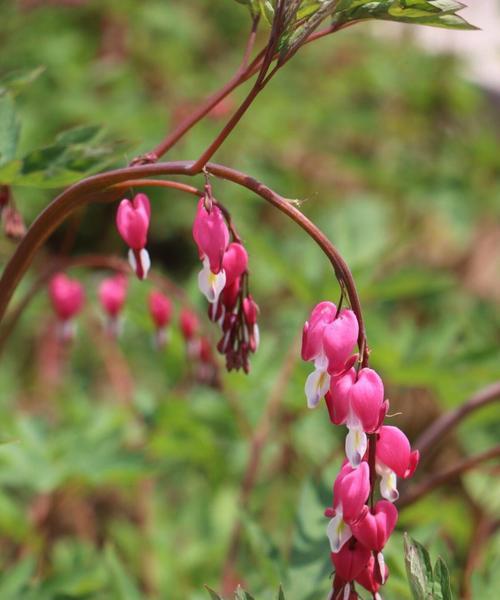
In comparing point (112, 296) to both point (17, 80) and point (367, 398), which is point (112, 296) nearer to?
point (17, 80)

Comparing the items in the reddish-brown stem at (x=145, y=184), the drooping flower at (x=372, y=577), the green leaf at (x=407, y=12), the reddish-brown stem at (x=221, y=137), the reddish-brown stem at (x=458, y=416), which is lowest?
the reddish-brown stem at (x=458, y=416)

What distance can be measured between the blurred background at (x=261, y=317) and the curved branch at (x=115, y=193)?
104 mm

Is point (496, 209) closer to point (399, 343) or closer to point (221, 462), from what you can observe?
point (399, 343)

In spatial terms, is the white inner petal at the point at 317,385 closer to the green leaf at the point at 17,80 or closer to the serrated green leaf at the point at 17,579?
the green leaf at the point at 17,80

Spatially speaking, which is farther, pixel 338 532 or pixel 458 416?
pixel 458 416

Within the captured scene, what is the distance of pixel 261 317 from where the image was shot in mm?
3768

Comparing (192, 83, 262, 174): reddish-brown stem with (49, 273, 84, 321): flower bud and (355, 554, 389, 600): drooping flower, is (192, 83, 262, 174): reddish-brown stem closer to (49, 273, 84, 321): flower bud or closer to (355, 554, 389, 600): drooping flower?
(355, 554, 389, 600): drooping flower

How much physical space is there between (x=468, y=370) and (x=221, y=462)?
2.03 feet

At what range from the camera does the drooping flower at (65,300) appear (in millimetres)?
1930

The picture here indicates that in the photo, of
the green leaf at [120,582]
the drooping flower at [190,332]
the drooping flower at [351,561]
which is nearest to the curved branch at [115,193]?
the drooping flower at [351,561]

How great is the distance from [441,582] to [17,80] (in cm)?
93

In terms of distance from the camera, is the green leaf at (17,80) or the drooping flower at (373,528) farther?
the green leaf at (17,80)

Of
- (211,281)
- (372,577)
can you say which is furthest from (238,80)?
(372,577)

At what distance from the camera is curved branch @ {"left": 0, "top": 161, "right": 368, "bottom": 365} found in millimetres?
1012
